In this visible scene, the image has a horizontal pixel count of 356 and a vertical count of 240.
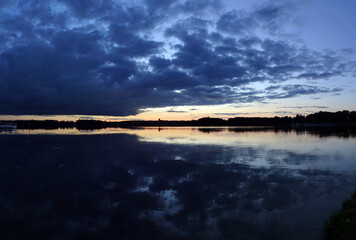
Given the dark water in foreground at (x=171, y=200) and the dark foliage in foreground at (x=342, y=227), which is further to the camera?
the dark water in foreground at (x=171, y=200)

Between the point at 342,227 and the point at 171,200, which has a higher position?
the point at 342,227

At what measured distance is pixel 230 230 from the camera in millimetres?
11039

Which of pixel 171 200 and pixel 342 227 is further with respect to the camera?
pixel 171 200

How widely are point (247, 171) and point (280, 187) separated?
5.42 metres

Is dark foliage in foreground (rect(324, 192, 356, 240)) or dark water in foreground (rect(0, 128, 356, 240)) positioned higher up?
dark foliage in foreground (rect(324, 192, 356, 240))

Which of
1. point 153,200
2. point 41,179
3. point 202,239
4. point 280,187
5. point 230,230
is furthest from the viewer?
point 41,179

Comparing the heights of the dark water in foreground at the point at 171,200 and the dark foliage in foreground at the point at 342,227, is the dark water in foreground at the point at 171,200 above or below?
below

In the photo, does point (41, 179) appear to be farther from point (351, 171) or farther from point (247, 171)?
point (351, 171)

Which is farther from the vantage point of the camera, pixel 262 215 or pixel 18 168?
pixel 18 168

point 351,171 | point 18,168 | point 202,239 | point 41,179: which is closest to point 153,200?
point 202,239

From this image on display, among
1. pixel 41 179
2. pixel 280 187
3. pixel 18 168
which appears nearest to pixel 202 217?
pixel 280 187

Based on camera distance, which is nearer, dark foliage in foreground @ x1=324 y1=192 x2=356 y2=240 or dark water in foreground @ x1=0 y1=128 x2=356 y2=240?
dark foliage in foreground @ x1=324 y1=192 x2=356 y2=240

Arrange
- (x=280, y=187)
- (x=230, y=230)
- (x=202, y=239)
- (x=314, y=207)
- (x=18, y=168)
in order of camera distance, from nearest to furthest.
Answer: (x=202, y=239)
(x=230, y=230)
(x=314, y=207)
(x=280, y=187)
(x=18, y=168)

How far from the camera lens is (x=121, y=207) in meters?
14.0
